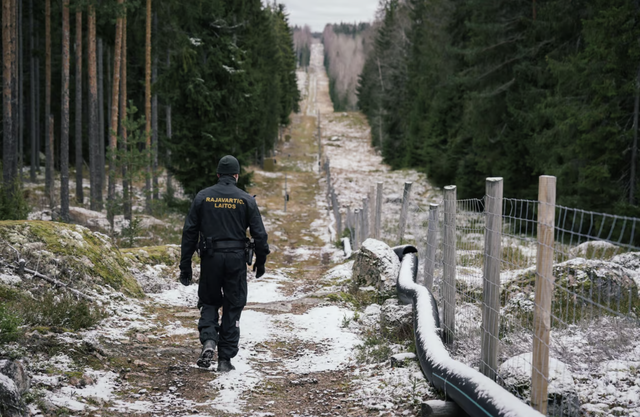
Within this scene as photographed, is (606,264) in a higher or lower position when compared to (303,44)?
lower

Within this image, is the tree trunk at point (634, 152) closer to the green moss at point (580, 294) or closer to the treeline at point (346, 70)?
the green moss at point (580, 294)

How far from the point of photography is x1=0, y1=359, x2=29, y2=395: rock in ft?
11.5

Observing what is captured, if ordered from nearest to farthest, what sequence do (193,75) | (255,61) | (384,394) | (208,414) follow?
(208,414) < (384,394) < (193,75) < (255,61)

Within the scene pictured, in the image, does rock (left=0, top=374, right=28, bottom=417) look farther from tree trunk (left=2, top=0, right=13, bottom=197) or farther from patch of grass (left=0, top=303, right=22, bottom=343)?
tree trunk (left=2, top=0, right=13, bottom=197)

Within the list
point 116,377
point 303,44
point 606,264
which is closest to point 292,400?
point 116,377

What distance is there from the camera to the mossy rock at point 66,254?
670cm

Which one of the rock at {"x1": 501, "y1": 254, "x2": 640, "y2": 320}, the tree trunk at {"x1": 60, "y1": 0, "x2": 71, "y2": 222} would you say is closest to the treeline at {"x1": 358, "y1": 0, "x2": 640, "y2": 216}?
the rock at {"x1": 501, "y1": 254, "x2": 640, "y2": 320}

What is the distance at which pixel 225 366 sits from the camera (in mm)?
5336

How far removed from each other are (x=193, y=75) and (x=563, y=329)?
17.1m

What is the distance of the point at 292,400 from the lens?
4.69 meters

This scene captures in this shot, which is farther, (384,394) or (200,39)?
(200,39)

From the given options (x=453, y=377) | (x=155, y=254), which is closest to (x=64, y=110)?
(x=155, y=254)

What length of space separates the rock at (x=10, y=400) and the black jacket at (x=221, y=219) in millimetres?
2195

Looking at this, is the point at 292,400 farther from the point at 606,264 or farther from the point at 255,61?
the point at 255,61
